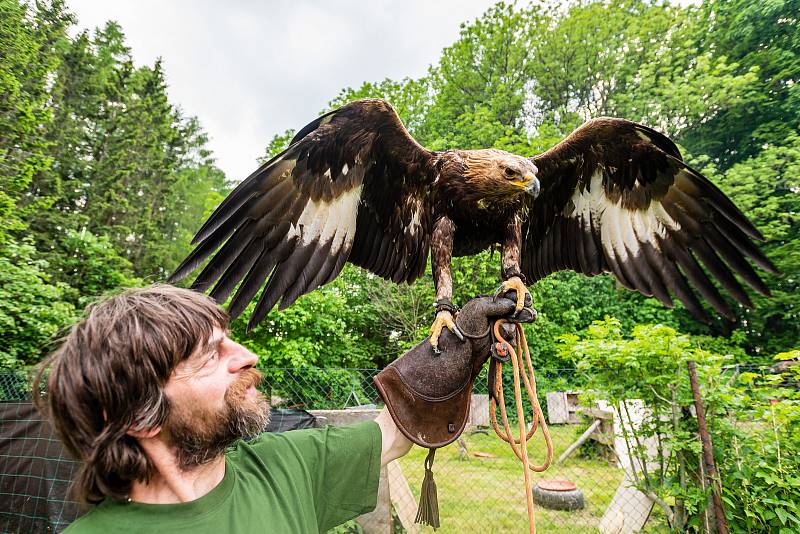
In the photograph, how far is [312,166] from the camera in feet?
8.21

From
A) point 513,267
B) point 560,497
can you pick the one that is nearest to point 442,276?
point 513,267

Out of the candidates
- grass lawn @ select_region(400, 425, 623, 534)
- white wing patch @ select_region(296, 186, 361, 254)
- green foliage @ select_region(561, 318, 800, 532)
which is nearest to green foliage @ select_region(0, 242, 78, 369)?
grass lawn @ select_region(400, 425, 623, 534)

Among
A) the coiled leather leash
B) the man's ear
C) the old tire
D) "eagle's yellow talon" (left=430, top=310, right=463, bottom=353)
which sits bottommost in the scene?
the old tire

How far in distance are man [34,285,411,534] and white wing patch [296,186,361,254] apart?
1244mm

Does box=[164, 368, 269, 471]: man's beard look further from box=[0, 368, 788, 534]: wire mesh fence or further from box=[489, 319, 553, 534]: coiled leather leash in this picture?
box=[0, 368, 788, 534]: wire mesh fence

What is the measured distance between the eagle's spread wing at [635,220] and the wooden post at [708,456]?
0.97m

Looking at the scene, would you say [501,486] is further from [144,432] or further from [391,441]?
[144,432]

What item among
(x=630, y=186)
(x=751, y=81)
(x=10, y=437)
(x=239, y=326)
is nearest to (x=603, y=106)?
(x=751, y=81)

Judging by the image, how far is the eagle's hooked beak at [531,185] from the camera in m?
2.12

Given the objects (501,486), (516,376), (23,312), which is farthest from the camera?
(23,312)

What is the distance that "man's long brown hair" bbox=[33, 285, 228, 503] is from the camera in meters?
1.05

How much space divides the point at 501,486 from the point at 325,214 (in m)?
5.57

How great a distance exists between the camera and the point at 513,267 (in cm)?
203

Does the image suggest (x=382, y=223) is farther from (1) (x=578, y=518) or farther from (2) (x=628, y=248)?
(1) (x=578, y=518)
